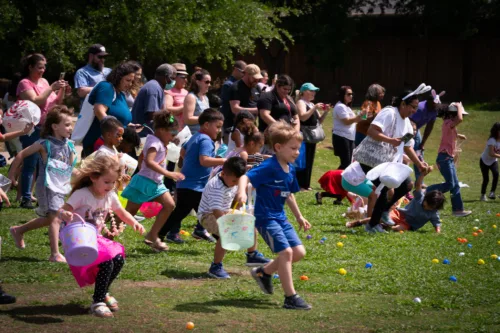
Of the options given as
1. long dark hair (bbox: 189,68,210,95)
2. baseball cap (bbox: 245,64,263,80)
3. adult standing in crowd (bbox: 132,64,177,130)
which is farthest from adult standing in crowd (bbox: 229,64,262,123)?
adult standing in crowd (bbox: 132,64,177,130)

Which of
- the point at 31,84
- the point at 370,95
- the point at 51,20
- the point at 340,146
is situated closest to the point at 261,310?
the point at 31,84

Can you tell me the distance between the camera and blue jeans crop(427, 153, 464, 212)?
1247cm

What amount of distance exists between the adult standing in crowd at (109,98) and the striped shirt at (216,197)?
207 centimetres

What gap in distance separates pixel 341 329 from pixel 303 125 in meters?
7.79

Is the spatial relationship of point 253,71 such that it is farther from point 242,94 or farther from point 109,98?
point 109,98

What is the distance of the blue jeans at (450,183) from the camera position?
491 inches

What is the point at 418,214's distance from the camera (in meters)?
10.6

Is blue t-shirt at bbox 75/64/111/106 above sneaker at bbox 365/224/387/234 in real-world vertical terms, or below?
above

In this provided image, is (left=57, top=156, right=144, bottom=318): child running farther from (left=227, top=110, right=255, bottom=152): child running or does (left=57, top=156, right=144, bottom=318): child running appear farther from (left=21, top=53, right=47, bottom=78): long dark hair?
(left=21, top=53, right=47, bottom=78): long dark hair

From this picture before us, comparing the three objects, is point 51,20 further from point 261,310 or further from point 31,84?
point 261,310

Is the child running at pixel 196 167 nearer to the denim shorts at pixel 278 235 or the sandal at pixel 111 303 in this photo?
the denim shorts at pixel 278 235

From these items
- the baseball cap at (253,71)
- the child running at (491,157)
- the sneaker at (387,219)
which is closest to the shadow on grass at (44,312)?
the sneaker at (387,219)

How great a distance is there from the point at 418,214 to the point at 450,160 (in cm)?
250

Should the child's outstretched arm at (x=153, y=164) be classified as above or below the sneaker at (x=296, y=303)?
above
